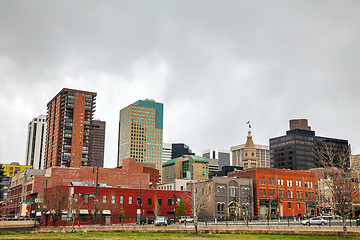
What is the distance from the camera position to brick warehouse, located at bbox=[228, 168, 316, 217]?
100312mm

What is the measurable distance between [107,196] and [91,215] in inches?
289

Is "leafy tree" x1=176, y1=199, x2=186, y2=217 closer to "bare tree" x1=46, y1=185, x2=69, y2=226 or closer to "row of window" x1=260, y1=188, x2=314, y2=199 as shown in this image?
"row of window" x1=260, y1=188, x2=314, y2=199

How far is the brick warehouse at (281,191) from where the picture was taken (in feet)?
329

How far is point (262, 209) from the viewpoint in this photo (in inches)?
3932

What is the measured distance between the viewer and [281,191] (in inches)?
4122

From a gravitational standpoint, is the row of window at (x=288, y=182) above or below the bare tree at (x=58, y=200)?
above

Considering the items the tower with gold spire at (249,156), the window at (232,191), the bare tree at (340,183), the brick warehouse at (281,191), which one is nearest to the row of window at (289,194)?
the brick warehouse at (281,191)

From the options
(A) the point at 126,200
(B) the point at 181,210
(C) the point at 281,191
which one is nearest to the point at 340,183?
(B) the point at 181,210

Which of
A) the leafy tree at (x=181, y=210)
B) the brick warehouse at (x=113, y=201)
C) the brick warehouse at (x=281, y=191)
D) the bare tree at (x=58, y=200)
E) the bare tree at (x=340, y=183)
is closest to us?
the bare tree at (x=340, y=183)

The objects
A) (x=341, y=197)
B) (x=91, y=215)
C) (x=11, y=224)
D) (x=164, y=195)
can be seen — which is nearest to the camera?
(x=341, y=197)

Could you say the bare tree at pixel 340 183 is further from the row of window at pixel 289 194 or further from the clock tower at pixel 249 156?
the clock tower at pixel 249 156

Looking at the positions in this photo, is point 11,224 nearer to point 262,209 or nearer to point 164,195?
point 164,195

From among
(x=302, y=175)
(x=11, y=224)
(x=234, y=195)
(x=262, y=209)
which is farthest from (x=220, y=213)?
(x=11, y=224)

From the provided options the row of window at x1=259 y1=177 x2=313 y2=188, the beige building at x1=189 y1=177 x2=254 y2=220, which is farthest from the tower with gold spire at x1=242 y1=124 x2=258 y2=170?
the beige building at x1=189 y1=177 x2=254 y2=220
